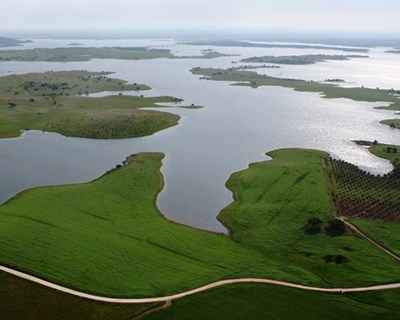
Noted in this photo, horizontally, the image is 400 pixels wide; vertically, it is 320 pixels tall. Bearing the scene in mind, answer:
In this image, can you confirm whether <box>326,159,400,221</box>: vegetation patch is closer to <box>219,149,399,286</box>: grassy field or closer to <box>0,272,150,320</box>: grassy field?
<box>219,149,399,286</box>: grassy field

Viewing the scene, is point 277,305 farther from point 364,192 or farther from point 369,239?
point 364,192

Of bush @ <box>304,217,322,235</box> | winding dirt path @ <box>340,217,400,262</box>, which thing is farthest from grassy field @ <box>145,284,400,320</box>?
bush @ <box>304,217,322,235</box>

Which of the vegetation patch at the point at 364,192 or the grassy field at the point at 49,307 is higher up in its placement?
the vegetation patch at the point at 364,192

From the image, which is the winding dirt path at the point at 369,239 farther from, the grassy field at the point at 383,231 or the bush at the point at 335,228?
the bush at the point at 335,228

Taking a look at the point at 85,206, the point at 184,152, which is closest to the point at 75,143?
the point at 184,152

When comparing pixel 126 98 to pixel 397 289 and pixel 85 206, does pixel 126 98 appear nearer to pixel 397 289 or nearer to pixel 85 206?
pixel 85 206

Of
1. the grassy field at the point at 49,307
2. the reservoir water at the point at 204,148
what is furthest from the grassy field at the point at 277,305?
the reservoir water at the point at 204,148
